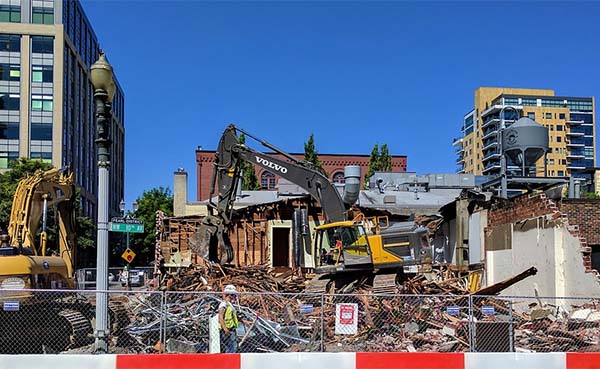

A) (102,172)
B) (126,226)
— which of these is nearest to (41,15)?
(126,226)

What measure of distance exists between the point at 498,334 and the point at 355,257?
7.58 meters

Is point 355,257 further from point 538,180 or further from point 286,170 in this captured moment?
point 538,180

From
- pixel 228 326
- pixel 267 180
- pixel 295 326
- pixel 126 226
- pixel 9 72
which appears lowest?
pixel 295 326

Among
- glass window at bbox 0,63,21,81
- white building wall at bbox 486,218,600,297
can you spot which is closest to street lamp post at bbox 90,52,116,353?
white building wall at bbox 486,218,600,297

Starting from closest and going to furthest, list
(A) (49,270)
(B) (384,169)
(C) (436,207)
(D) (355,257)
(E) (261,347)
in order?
1. (E) (261,347)
2. (A) (49,270)
3. (D) (355,257)
4. (C) (436,207)
5. (B) (384,169)

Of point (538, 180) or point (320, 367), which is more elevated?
point (538, 180)

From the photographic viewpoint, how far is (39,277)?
43.1ft

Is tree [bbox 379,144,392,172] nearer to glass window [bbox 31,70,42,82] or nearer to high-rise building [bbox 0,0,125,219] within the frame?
high-rise building [bbox 0,0,125,219]

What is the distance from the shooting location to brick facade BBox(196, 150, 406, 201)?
6912 cm

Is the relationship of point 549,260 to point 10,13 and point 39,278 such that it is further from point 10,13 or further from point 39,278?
point 10,13

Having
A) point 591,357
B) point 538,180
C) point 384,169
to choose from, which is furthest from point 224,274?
point 384,169

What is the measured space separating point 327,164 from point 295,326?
62.9 m

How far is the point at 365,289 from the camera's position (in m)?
18.8

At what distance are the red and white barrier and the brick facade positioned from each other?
192 ft
